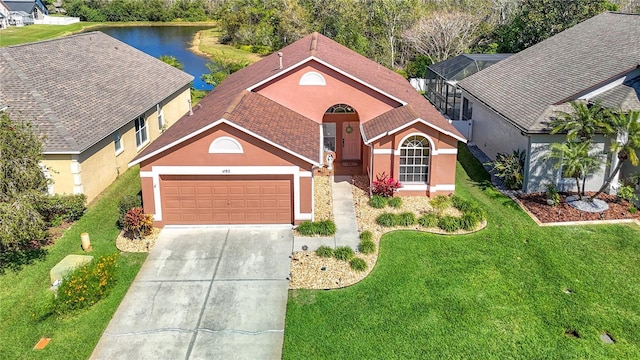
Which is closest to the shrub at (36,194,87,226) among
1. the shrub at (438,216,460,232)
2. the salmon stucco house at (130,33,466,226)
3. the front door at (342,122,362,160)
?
the salmon stucco house at (130,33,466,226)

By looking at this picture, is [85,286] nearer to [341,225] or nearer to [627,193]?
[341,225]

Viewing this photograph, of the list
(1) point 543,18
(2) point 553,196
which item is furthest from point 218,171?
(1) point 543,18

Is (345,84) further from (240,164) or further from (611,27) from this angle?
(611,27)

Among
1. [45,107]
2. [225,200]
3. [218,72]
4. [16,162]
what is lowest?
[225,200]

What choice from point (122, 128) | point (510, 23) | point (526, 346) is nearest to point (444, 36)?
point (510, 23)

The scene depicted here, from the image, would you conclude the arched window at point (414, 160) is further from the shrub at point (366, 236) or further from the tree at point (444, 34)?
the tree at point (444, 34)

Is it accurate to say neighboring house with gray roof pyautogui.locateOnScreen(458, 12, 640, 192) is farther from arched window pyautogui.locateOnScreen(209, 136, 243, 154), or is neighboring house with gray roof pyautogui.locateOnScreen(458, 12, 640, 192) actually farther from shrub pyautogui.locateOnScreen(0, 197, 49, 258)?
shrub pyautogui.locateOnScreen(0, 197, 49, 258)

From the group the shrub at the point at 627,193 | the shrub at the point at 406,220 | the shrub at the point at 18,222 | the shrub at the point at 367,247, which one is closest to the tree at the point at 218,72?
the shrub at the point at 406,220
